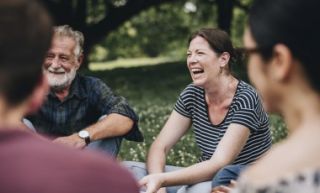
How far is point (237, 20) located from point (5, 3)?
41341 mm

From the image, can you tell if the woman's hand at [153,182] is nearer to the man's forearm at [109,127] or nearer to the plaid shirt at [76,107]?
the man's forearm at [109,127]

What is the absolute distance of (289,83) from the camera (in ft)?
8.56

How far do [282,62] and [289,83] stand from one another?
0.07m

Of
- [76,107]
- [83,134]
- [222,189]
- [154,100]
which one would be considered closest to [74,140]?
[83,134]

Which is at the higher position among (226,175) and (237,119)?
(237,119)

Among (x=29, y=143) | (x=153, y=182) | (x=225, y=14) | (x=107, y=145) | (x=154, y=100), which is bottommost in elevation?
(x=154, y=100)

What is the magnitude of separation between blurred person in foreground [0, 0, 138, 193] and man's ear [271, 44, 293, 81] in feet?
2.02

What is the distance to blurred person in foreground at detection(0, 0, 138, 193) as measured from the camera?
2.21 meters

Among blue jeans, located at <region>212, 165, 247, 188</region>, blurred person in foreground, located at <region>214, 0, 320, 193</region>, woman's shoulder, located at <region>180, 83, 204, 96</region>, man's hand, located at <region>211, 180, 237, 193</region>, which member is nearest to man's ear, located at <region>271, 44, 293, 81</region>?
blurred person in foreground, located at <region>214, 0, 320, 193</region>

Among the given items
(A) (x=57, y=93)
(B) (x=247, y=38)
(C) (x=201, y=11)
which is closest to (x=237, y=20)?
(C) (x=201, y=11)

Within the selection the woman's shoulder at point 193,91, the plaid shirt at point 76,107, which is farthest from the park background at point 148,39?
the woman's shoulder at point 193,91

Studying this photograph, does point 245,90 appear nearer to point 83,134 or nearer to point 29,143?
point 83,134

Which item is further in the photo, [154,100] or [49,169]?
[154,100]

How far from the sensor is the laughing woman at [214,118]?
5.58m
